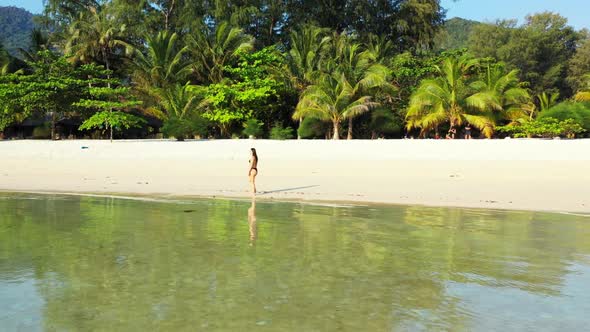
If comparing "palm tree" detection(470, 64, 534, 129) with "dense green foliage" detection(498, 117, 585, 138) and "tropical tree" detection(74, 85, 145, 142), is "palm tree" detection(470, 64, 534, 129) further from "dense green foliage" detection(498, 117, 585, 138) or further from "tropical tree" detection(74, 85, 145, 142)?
"tropical tree" detection(74, 85, 145, 142)

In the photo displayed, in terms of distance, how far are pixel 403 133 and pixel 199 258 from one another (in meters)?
29.0

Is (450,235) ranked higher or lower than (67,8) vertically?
lower

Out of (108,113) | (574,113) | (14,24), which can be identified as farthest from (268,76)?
(14,24)

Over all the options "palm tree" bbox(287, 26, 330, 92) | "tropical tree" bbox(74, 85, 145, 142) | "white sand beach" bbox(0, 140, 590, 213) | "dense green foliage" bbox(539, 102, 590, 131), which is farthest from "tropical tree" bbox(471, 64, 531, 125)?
"tropical tree" bbox(74, 85, 145, 142)

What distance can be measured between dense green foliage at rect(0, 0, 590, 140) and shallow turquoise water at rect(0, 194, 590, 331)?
20248 mm

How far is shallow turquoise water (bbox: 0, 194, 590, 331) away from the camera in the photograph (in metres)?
4.20

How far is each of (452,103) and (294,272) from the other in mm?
25025

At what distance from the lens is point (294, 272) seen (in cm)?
565

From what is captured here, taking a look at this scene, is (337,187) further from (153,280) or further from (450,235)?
(153,280)

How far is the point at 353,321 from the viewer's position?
4125 millimetres

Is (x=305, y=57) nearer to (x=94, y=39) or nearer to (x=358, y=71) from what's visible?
(x=358, y=71)

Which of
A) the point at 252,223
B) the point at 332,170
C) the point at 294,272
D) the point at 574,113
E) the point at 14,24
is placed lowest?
the point at 294,272

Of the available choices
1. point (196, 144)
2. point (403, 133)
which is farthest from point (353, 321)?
point (403, 133)

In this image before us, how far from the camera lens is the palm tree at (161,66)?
35.2 m
